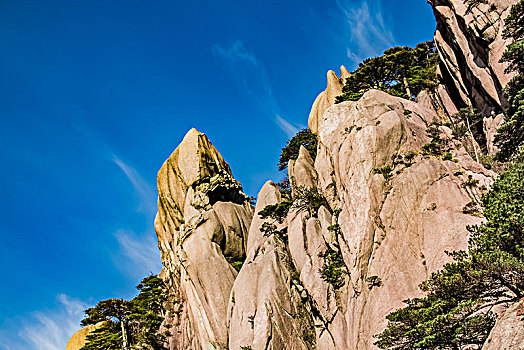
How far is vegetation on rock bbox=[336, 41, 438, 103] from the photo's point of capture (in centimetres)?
4228

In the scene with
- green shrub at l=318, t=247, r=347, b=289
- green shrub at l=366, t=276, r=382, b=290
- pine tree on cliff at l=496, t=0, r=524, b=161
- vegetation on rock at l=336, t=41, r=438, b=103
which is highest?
vegetation on rock at l=336, t=41, r=438, b=103

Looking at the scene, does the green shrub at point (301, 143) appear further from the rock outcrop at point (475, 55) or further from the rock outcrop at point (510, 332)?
the rock outcrop at point (510, 332)

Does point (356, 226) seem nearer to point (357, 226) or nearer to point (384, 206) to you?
point (357, 226)

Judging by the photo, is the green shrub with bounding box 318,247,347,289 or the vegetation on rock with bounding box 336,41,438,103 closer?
the green shrub with bounding box 318,247,347,289

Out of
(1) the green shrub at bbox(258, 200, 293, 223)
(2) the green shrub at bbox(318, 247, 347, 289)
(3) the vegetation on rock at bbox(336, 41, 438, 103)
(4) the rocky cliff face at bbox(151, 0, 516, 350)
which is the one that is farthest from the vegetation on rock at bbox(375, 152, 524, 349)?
(3) the vegetation on rock at bbox(336, 41, 438, 103)

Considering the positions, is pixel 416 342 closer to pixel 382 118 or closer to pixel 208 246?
pixel 382 118

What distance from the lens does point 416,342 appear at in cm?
1903

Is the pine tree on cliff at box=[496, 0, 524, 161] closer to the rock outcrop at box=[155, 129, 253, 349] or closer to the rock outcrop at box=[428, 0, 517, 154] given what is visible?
the rock outcrop at box=[428, 0, 517, 154]

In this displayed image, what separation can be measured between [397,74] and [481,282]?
32.0 m

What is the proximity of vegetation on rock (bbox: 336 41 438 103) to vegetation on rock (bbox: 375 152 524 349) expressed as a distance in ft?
82.6

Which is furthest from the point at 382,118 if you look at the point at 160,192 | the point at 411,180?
the point at 160,192

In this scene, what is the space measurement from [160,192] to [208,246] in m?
11.2

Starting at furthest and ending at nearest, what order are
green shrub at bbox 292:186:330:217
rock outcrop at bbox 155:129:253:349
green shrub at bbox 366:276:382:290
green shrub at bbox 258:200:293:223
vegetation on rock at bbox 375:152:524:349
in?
green shrub at bbox 258:200:293:223
rock outcrop at bbox 155:129:253:349
green shrub at bbox 292:186:330:217
green shrub at bbox 366:276:382:290
vegetation on rock at bbox 375:152:524:349

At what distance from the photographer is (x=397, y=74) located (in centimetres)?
4394
